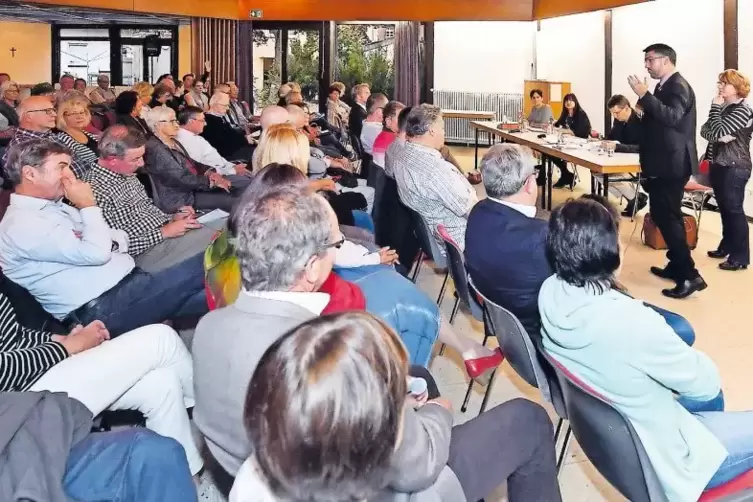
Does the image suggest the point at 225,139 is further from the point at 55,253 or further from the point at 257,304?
the point at 257,304

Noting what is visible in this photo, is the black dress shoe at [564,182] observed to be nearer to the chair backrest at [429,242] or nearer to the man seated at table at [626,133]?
the man seated at table at [626,133]

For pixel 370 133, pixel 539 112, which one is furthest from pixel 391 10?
pixel 370 133

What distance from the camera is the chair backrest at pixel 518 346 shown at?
2.23 metres

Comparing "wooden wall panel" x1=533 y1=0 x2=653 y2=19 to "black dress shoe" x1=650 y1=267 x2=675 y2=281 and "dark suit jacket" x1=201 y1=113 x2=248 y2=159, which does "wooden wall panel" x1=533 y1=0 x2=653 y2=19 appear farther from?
"dark suit jacket" x1=201 y1=113 x2=248 y2=159

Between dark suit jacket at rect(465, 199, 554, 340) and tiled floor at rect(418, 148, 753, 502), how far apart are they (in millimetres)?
596

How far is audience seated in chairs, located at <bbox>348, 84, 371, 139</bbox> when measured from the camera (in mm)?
8242

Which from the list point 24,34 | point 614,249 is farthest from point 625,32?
point 24,34

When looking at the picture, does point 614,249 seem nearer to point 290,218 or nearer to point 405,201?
point 290,218

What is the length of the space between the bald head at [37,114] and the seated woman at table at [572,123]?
5.67 m

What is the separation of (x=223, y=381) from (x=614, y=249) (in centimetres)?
110

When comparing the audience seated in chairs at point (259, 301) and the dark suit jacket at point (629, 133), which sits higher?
the dark suit jacket at point (629, 133)

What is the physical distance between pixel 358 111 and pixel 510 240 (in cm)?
603

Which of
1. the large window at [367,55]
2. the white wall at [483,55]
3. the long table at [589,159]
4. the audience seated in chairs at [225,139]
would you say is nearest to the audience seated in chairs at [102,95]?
the audience seated in chairs at [225,139]

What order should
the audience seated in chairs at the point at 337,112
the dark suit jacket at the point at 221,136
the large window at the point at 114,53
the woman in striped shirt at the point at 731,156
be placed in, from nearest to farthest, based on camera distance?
the woman in striped shirt at the point at 731,156 < the dark suit jacket at the point at 221,136 < the audience seated in chairs at the point at 337,112 < the large window at the point at 114,53
